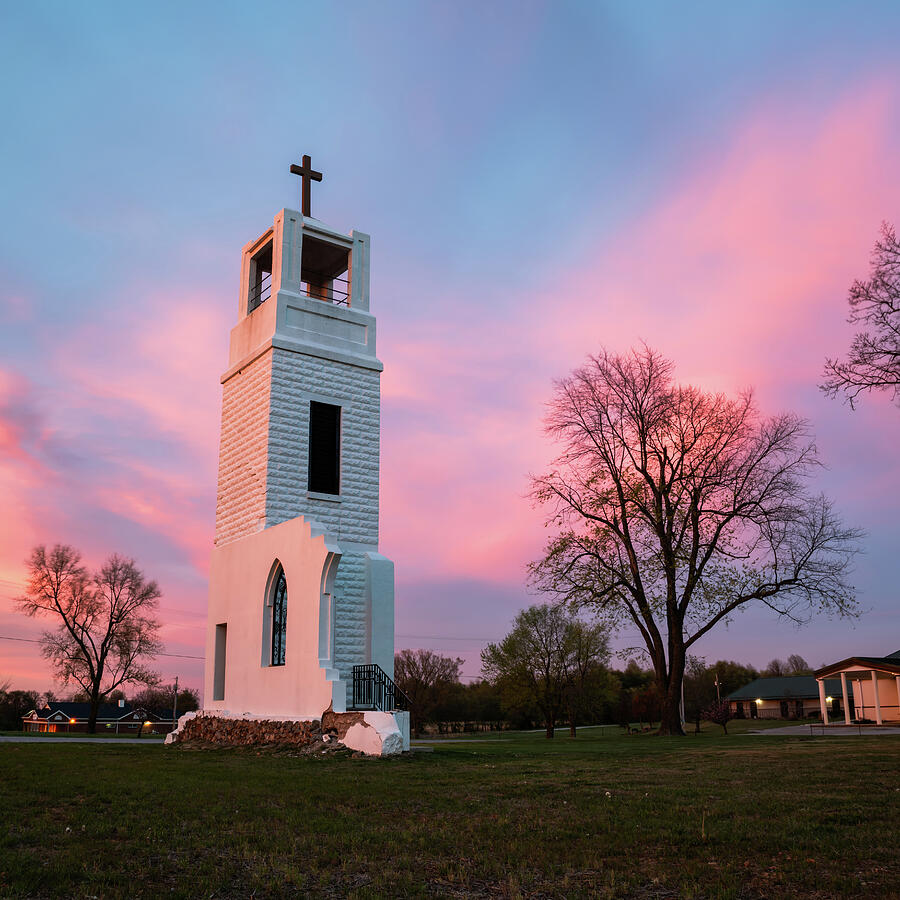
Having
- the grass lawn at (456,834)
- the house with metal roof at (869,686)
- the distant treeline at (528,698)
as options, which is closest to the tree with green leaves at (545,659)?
the distant treeline at (528,698)

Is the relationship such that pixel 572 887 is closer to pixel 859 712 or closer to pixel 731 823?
pixel 731 823

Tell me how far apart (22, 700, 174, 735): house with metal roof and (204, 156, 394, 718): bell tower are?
5985cm

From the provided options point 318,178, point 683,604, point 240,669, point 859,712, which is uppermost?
point 318,178

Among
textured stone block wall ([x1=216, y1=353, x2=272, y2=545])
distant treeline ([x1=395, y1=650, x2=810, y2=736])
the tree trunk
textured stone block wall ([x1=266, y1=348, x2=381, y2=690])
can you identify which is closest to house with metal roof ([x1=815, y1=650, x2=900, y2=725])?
distant treeline ([x1=395, y1=650, x2=810, y2=736])

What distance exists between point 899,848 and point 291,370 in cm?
1737

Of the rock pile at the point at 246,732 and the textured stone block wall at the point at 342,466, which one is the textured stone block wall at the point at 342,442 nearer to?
the textured stone block wall at the point at 342,466

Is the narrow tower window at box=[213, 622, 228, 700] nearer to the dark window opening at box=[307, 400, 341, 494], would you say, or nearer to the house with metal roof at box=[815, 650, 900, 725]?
the dark window opening at box=[307, 400, 341, 494]

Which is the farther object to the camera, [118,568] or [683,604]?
[118,568]

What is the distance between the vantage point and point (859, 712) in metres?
38.8

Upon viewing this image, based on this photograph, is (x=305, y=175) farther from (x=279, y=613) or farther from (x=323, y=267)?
(x=279, y=613)

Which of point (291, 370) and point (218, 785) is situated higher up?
point (291, 370)

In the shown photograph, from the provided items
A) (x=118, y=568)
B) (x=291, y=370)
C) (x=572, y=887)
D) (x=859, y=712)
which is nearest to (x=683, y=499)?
(x=291, y=370)

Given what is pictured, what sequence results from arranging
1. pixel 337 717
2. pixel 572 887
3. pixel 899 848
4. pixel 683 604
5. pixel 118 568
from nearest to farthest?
pixel 572 887 < pixel 899 848 < pixel 337 717 < pixel 683 604 < pixel 118 568

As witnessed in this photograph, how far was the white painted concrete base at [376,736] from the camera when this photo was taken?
14.1m
